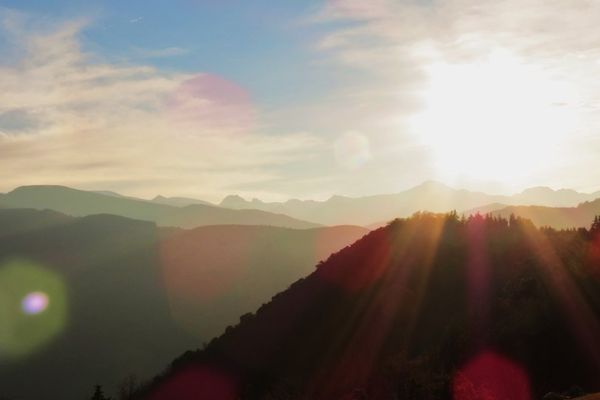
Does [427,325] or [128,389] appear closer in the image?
[427,325]

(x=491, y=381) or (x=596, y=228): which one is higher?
(x=596, y=228)

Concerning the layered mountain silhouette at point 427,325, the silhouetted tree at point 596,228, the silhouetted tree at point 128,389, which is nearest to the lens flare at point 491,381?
the layered mountain silhouette at point 427,325

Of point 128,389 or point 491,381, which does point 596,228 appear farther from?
point 128,389

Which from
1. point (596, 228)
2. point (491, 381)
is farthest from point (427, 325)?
point (596, 228)

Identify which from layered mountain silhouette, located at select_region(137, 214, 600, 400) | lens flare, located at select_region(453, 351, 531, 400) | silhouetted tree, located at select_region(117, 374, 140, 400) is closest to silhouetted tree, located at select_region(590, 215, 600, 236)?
layered mountain silhouette, located at select_region(137, 214, 600, 400)

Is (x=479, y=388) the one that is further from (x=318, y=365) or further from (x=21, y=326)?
(x=21, y=326)

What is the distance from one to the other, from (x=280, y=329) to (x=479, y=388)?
88.5 ft

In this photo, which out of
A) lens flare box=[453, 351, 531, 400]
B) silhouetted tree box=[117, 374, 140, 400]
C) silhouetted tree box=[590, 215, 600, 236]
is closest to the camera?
lens flare box=[453, 351, 531, 400]

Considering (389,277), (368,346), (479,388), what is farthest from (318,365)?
(479,388)

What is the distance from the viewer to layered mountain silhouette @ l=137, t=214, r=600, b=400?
2464 centimetres

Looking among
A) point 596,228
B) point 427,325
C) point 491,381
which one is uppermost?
point 596,228

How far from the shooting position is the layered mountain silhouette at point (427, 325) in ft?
80.8

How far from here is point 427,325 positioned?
34.6 meters

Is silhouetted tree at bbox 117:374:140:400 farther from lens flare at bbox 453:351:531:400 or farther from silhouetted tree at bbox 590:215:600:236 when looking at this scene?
silhouetted tree at bbox 590:215:600:236
